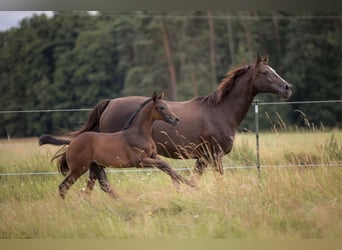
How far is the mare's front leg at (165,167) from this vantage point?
559cm

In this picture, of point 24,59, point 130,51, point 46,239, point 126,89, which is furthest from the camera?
point 130,51

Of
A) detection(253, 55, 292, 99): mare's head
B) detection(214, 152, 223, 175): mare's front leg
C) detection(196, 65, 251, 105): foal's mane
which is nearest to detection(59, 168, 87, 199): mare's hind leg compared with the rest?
detection(214, 152, 223, 175): mare's front leg

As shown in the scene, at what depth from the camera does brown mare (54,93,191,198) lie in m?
5.79

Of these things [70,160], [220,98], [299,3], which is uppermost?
[299,3]

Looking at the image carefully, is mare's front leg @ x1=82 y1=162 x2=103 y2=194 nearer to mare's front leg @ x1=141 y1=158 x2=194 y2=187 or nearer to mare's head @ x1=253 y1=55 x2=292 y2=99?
mare's front leg @ x1=141 y1=158 x2=194 y2=187

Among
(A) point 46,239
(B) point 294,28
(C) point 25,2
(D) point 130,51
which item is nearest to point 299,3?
(C) point 25,2

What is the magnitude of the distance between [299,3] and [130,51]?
450 inches

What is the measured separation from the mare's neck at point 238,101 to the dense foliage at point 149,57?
6.81 meters

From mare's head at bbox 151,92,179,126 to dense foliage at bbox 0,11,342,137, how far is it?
7.64 metres

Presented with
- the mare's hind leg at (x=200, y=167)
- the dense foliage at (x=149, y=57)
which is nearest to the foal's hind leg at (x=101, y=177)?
the mare's hind leg at (x=200, y=167)

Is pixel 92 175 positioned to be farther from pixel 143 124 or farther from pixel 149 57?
pixel 149 57

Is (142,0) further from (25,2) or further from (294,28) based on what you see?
(294,28)

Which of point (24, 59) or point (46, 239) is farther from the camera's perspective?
point (24, 59)

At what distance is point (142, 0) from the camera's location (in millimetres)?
6242
